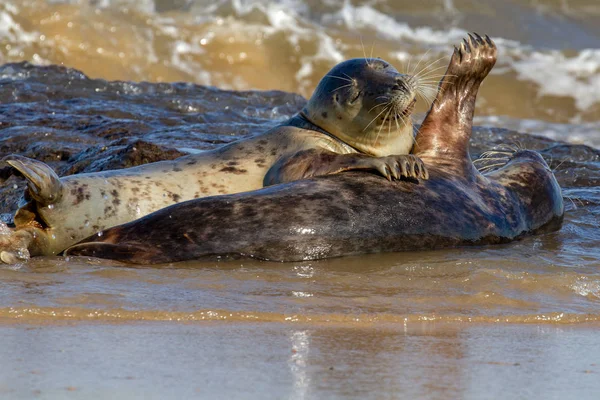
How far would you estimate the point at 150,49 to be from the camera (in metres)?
16.9

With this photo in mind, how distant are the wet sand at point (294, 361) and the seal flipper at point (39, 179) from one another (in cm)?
171

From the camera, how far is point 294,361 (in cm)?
315

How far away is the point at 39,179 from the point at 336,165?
1.54 meters

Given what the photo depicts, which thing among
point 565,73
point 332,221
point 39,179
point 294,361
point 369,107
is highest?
point 565,73

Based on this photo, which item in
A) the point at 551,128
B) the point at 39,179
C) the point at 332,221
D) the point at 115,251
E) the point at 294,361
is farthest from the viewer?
→ the point at 551,128

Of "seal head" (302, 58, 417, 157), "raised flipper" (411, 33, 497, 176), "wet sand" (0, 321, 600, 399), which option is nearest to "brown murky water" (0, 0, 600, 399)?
"wet sand" (0, 321, 600, 399)

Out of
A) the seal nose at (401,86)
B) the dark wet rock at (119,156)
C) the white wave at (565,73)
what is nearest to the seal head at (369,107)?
the seal nose at (401,86)

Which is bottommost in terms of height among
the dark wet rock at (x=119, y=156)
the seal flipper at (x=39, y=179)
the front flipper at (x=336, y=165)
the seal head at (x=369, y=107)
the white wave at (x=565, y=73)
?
the seal flipper at (x=39, y=179)

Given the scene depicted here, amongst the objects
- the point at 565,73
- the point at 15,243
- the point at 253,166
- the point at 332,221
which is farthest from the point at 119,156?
the point at 565,73

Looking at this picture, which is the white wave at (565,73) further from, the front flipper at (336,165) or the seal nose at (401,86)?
the front flipper at (336,165)

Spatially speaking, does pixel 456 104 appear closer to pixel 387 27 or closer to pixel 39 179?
pixel 39 179

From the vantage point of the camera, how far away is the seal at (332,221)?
485 cm

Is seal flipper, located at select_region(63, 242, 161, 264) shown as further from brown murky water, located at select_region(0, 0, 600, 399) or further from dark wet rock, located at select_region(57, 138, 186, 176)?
dark wet rock, located at select_region(57, 138, 186, 176)

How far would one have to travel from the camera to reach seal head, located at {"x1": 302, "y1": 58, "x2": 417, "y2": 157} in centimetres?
604
